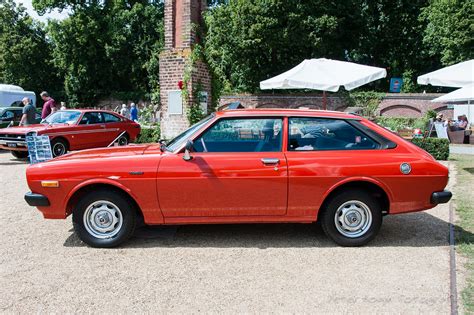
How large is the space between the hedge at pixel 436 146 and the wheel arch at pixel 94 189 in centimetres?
957

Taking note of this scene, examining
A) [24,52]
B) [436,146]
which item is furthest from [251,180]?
[24,52]

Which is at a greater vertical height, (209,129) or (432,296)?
(209,129)

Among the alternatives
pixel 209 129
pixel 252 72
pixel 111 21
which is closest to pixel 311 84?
pixel 209 129

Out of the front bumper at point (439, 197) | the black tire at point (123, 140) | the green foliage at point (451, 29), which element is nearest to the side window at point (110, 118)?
the black tire at point (123, 140)

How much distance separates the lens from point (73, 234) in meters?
5.45

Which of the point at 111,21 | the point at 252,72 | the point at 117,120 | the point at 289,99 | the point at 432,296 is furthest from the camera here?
the point at 111,21

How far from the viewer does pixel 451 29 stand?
29578 millimetres

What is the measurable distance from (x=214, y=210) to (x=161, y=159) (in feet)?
2.69

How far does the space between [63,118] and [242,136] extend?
960 cm

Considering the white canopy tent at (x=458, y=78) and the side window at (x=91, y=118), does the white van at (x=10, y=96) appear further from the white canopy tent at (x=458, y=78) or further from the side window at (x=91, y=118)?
the white canopy tent at (x=458, y=78)

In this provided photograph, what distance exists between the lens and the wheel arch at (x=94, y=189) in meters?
4.72

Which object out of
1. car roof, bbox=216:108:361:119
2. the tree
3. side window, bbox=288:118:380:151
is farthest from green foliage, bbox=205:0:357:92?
side window, bbox=288:118:380:151

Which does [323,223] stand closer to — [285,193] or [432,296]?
[285,193]

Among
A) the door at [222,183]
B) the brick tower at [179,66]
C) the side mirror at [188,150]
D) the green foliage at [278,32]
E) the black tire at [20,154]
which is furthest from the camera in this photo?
the green foliage at [278,32]
